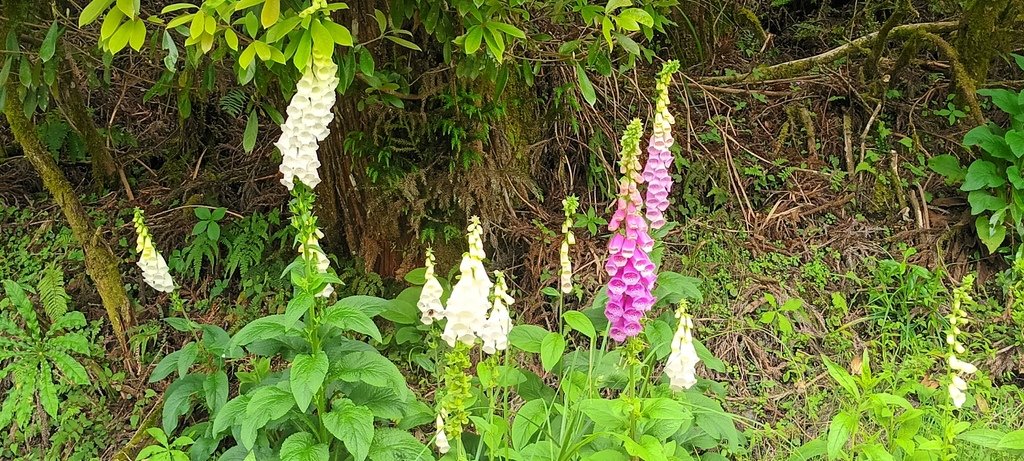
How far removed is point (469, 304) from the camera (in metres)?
1.82

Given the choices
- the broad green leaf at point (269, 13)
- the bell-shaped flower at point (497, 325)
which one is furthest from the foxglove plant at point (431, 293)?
the broad green leaf at point (269, 13)

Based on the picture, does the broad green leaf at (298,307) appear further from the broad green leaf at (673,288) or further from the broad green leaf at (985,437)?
the broad green leaf at (985,437)

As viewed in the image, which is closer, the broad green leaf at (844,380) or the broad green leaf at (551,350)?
the broad green leaf at (551,350)

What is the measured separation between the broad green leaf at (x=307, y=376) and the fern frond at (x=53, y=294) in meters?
1.86

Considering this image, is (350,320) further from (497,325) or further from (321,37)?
(321,37)

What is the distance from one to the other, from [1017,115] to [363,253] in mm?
3392

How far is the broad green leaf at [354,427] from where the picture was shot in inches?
71.4

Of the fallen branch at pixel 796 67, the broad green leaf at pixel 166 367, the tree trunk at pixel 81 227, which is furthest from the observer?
the fallen branch at pixel 796 67

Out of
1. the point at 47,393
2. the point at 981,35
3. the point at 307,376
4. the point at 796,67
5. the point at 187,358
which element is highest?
the point at 981,35

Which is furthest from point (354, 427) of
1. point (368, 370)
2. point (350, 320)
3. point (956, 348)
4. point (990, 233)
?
point (990, 233)

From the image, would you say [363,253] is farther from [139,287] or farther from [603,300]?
[603,300]

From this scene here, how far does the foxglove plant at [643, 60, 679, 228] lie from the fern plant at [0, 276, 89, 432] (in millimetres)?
2377

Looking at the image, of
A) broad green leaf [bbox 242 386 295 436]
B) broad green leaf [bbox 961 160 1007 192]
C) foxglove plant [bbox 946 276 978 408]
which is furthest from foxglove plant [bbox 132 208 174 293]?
broad green leaf [bbox 961 160 1007 192]

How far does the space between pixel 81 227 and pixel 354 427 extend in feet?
6.45
